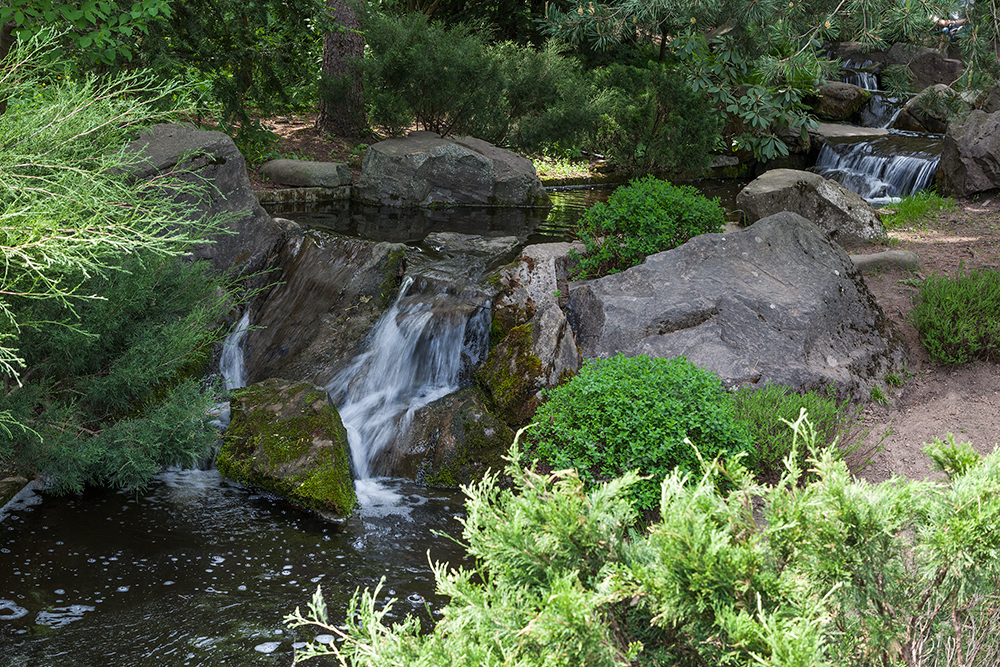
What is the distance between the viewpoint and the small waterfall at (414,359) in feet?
23.4

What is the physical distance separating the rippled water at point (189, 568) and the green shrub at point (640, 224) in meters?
2.92

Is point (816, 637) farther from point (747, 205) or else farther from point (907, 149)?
point (907, 149)

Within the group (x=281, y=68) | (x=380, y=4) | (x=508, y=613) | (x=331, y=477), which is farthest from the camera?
(x=380, y=4)

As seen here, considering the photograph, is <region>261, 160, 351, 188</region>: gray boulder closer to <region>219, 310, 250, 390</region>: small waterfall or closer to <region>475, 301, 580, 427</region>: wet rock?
<region>219, 310, 250, 390</region>: small waterfall

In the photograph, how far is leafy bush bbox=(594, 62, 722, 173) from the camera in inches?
604

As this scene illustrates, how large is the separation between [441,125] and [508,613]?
1400 cm

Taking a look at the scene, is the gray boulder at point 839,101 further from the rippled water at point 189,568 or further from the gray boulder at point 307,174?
the rippled water at point 189,568

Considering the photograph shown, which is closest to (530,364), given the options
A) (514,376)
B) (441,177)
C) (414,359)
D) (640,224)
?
(514,376)

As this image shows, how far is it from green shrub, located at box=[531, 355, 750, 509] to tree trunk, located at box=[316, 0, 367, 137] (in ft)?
37.5

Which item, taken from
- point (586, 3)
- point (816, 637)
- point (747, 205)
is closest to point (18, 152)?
point (816, 637)

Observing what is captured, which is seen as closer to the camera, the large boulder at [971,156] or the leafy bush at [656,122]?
the large boulder at [971,156]

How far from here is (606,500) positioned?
2.04 meters

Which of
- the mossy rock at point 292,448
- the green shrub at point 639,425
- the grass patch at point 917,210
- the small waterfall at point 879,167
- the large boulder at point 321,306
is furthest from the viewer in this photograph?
the small waterfall at point 879,167

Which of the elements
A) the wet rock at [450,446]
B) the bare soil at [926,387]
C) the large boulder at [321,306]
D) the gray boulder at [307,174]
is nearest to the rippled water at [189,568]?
the wet rock at [450,446]
